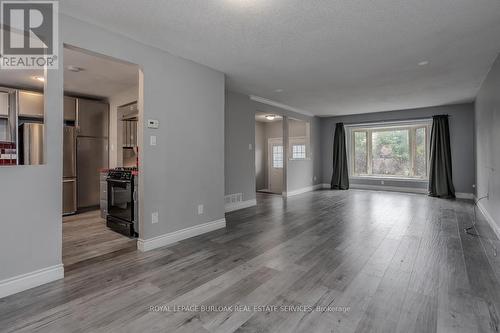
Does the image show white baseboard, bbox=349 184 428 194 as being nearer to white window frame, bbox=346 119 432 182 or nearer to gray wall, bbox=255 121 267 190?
white window frame, bbox=346 119 432 182

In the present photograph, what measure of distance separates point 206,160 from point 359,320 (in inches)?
109

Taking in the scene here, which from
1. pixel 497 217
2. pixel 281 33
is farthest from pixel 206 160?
pixel 497 217

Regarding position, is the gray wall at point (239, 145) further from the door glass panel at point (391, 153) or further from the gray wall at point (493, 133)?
the door glass panel at point (391, 153)

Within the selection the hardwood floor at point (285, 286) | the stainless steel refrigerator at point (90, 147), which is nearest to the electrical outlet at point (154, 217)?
the hardwood floor at point (285, 286)

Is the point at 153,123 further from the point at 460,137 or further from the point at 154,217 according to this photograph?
the point at 460,137

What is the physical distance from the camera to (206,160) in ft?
12.7

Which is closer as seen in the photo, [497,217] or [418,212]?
[497,217]

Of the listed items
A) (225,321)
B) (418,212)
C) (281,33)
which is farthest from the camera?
(418,212)

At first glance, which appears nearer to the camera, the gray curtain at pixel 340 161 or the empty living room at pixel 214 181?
the empty living room at pixel 214 181

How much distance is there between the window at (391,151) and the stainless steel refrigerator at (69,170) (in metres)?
7.97

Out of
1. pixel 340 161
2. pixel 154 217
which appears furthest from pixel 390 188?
pixel 154 217

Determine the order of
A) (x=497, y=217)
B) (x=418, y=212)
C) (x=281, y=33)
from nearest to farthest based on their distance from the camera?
(x=281, y=33), (x=497, y=217), (x=418, y=212)

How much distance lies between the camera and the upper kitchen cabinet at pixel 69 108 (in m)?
5.21

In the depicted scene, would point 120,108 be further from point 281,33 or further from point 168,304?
point 168,304
